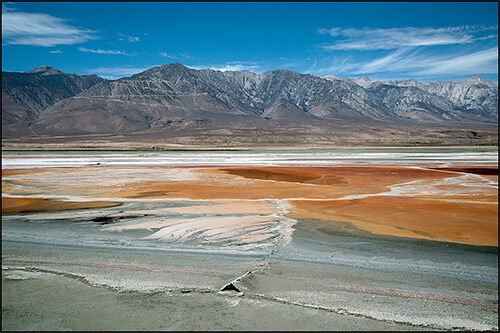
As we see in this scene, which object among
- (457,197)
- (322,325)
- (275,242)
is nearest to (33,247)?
(275,242)

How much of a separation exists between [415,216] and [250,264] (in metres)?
8.17

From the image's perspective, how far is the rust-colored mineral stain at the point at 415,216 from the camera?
1083cm

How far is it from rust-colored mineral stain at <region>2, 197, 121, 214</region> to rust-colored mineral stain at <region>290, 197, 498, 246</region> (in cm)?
885

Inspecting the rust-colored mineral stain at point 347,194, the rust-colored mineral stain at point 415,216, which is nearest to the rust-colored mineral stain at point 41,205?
the rust-colored mineral stain at point 347,194

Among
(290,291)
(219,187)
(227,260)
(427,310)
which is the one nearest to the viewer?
(427,310)

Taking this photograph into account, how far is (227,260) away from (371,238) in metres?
4.51

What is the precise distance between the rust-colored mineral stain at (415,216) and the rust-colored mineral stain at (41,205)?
29.0ft

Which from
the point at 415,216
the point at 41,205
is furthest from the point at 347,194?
the point at 41,205

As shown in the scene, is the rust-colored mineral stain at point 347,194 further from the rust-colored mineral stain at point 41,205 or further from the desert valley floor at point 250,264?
the desert valley floor at point 250,264

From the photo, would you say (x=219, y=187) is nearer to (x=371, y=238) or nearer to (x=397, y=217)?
(x=397, y=217)

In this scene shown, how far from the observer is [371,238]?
1039cm

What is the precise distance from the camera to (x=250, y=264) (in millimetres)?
8023

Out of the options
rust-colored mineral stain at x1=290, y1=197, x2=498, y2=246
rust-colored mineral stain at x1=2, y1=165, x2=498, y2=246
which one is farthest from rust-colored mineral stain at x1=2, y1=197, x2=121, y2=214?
rust-colored mineral stain at x1=290, y1=197, x2=498, y2=246

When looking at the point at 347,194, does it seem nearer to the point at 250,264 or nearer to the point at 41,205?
the point at 250,264
